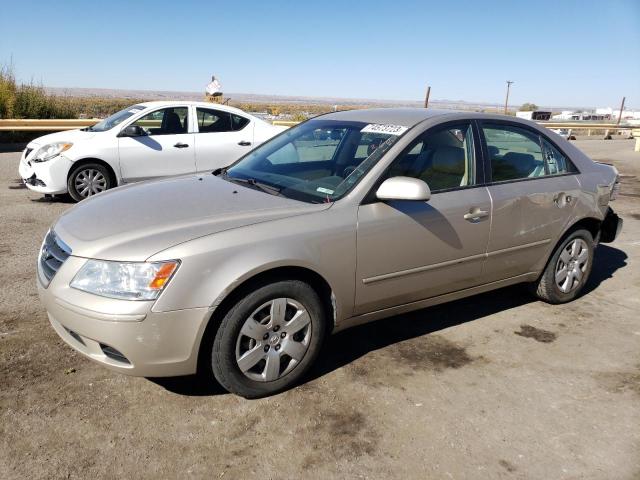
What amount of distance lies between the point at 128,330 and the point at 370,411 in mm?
1399

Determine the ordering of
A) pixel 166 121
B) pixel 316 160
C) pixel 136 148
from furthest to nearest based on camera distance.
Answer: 1. pixel 166 121
2. pixel 136 148
3. pixel 316 160

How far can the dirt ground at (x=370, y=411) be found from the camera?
265 cm

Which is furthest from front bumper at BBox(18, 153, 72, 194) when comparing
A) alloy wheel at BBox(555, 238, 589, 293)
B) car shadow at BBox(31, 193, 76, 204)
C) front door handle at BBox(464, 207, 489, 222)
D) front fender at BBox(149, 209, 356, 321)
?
alloy wheel at BBox(555, 238, 589, 293)

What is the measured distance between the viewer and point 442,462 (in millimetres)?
2693

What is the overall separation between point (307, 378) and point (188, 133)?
625 cm

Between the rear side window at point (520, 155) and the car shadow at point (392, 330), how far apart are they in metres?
1.10

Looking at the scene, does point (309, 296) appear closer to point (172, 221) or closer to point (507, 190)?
point (172, 221)

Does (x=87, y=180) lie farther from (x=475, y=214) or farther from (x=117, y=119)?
(x=475, y=214)

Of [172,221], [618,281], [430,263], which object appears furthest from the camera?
[618,281]

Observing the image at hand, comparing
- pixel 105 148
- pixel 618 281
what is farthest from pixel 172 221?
pixel 105 148

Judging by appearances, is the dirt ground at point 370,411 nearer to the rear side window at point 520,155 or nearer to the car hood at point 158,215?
the car hood at point 158,215

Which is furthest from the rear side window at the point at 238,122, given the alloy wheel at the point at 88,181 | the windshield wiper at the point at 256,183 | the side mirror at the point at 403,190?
the side mirror at the point at 403,190

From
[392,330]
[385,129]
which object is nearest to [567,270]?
[392,330]

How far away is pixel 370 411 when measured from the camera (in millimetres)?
3100
